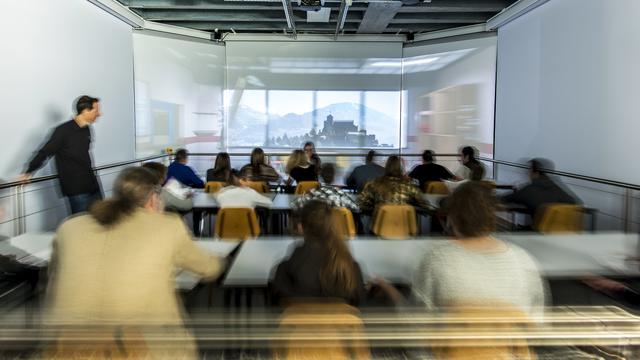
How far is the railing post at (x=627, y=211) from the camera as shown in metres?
4.89

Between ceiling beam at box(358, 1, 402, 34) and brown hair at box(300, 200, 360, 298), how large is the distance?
217 inches

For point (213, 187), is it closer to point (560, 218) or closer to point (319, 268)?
point (560, 218)

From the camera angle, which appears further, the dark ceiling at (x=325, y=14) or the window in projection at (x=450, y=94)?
the window in projection at (x=450, y=94)

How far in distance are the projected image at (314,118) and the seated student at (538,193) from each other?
17.1ft

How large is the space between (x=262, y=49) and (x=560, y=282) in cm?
810

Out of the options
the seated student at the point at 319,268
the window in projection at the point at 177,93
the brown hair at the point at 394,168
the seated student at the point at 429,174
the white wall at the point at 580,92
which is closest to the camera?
the seated student at the point at 319,268

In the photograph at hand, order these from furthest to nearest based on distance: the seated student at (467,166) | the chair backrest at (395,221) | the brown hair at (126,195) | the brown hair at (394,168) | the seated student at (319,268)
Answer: the seated student at (467,166), the brown hair at (394,168), the chair backrest at (395,221), the seated student at (319,268), the brown hair at (126,195)

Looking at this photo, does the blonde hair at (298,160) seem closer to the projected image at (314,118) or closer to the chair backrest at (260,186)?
the chair backrest at (260,186)

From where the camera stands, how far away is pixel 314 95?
1003cm

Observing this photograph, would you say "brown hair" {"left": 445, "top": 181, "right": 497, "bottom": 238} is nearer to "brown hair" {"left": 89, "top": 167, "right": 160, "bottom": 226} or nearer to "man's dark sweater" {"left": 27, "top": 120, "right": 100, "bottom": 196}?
"brown hair" {"left": 89, "top": 167, "right": 160, "bottom": 226}

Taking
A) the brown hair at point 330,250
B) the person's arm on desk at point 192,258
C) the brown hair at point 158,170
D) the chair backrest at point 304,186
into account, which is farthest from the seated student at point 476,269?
the chair backrest at point 304,186

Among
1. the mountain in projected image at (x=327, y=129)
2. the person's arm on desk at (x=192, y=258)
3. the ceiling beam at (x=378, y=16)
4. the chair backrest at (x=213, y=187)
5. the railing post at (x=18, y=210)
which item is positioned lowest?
the railing post at (x=18, y=210)

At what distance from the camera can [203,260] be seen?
2.02 m

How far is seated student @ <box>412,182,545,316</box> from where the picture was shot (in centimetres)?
174
